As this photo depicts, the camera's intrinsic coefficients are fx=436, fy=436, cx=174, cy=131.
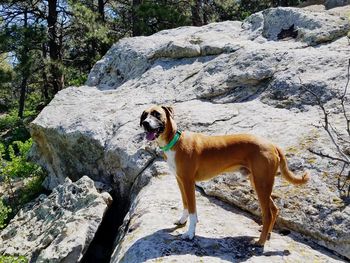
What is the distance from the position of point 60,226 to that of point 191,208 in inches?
122

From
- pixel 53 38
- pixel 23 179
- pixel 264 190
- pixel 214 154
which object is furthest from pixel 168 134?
pixel 53 38

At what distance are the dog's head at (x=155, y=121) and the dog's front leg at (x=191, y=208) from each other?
70 cm

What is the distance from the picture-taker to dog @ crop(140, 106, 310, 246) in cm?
496

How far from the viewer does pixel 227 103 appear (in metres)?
8.23

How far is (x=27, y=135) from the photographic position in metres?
20.2

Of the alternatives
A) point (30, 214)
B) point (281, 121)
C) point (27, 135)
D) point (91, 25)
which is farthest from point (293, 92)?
point (27, 135)

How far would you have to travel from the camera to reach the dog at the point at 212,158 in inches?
195

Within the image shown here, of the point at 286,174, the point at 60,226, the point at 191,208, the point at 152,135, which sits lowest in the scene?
the point at 60,226

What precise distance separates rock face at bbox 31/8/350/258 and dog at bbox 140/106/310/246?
0.74 meters

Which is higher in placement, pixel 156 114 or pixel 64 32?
pixel 64 32

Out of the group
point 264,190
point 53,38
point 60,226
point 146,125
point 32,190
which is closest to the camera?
point 146,125

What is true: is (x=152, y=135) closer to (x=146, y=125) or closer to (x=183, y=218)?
(x=146, y=125)

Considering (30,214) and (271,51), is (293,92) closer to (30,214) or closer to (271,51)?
(271,51)

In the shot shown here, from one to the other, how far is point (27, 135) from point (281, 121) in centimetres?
1562
